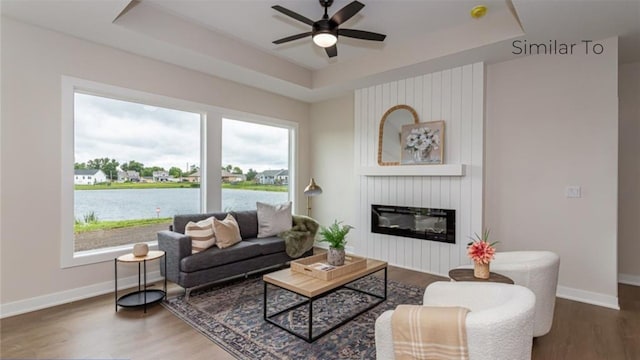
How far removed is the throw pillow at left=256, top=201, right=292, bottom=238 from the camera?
14.5ft

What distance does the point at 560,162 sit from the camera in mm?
3533

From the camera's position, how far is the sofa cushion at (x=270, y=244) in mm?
3954

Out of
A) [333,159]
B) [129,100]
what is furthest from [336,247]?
[129,100]

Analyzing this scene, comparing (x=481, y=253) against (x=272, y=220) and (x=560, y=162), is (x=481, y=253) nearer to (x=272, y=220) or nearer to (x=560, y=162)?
(x=560, y=162)

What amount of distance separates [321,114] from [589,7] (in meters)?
3.97

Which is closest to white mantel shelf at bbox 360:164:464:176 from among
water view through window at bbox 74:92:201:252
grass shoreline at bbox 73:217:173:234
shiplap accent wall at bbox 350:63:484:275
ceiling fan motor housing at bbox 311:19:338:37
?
shiplap accent wall at bbox 350:63:484:275

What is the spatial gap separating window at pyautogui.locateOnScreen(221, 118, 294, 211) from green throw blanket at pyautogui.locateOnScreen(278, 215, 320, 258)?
102 centimetres

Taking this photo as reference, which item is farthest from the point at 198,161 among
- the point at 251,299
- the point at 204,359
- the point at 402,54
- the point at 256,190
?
the point at 402,54

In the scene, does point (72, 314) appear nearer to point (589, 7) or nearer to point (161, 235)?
point (161, 235)

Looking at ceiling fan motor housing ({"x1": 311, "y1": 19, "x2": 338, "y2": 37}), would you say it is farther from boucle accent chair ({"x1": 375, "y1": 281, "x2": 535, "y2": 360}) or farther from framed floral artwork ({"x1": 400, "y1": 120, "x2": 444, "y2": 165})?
boucle accent chair ({"x1": 375, "y1": 281, "x2": 535, "y2": 360})

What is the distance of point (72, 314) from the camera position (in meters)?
2.91

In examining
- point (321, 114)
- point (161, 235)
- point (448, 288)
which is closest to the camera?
point (448, 288)

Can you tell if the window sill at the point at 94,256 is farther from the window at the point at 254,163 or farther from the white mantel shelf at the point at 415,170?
the white mantel shelf at the point at 415,170

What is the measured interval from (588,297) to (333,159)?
12.9 feet
